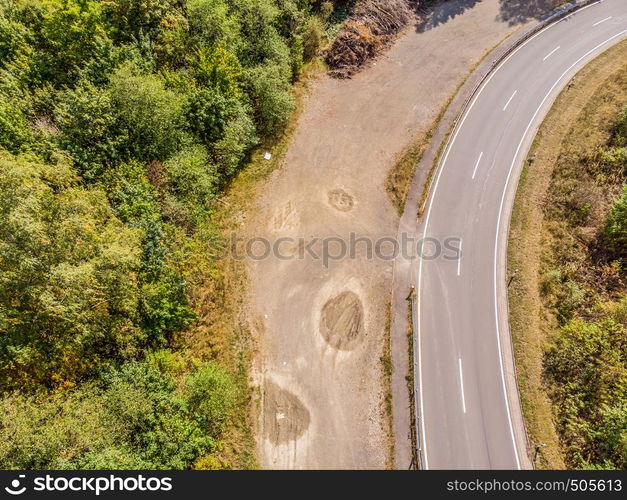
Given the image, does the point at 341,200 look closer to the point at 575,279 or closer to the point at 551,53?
the point at 575,279

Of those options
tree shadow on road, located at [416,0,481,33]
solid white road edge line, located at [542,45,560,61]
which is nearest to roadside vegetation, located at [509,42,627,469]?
solid white road edge line, located at [542,45,560,61]

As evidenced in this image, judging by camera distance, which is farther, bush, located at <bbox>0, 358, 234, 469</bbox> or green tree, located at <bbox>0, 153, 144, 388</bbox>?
green tree, located at <bbox>0, 153, 144, 388</bbox>

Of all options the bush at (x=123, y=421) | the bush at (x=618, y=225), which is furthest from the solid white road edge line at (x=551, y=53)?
the bush at (x=123, y=421)

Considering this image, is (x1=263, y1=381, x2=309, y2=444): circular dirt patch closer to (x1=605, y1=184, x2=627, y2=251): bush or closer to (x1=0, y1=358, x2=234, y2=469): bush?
(x1=0, y1=358, x2=234, y2=469): bush

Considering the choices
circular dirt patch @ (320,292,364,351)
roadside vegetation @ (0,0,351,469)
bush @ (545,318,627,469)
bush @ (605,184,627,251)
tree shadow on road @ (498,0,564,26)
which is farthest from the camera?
tree shadow on road @ (498,0,564,26)

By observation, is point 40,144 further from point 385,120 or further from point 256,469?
point 385,120

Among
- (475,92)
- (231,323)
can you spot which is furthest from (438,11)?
(231,323)
